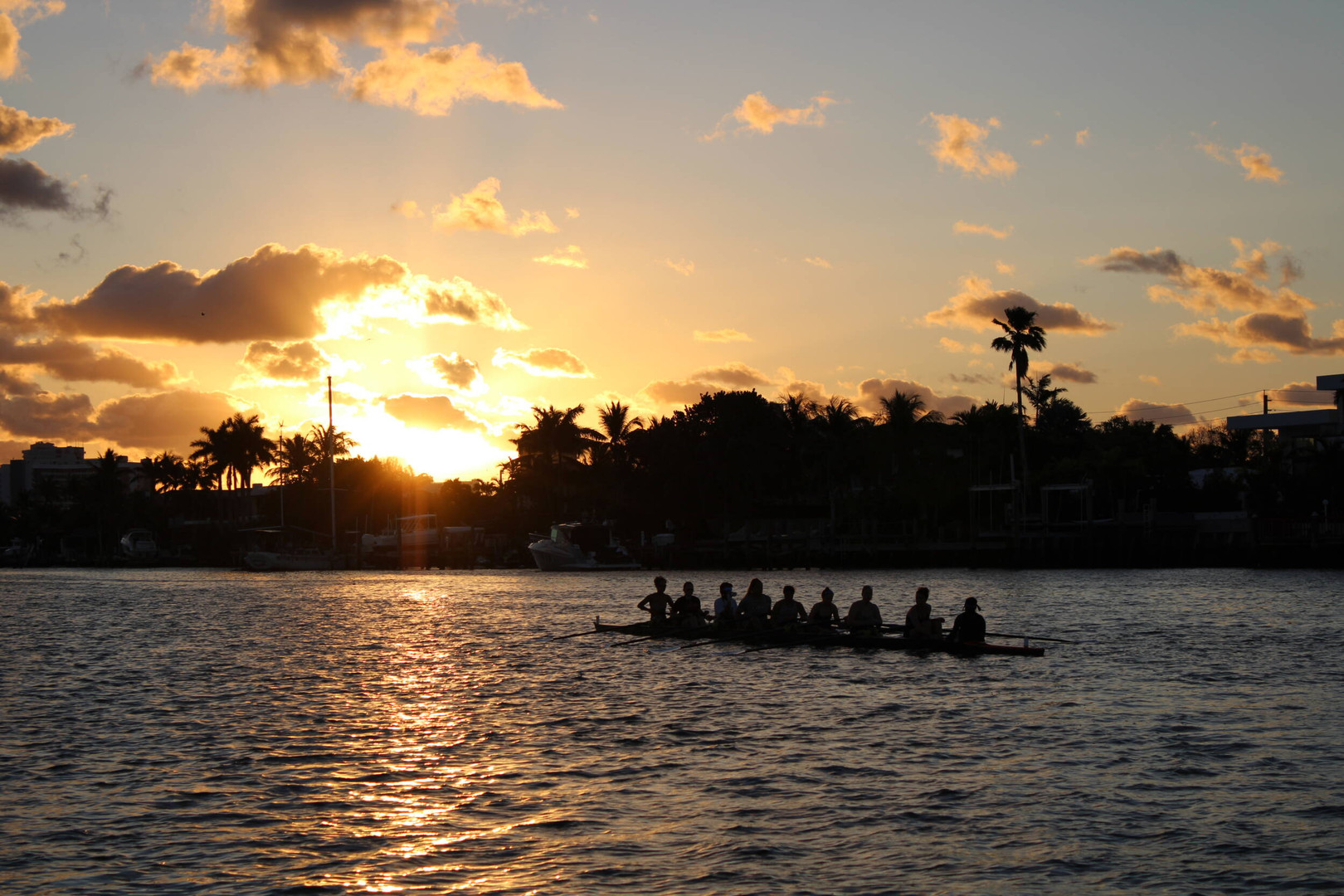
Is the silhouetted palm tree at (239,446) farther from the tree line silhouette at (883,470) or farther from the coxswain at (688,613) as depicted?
the coxswain at (688,613)

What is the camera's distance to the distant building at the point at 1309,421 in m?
85.8

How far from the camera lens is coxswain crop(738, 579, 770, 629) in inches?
1310

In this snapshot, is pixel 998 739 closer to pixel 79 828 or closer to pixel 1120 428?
pixel 79 828

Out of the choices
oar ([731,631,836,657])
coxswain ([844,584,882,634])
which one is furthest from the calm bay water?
coxswain ([844,584,882,634])

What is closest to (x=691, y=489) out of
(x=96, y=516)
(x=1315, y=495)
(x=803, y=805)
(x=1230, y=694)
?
(x=1315, y=495)

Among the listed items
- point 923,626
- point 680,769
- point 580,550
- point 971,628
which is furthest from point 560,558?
point 680,769

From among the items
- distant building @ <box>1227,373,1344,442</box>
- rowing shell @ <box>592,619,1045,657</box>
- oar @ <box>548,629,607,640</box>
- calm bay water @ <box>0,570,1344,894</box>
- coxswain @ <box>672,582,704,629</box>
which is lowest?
oar @ <box>548,629,607,640</box>

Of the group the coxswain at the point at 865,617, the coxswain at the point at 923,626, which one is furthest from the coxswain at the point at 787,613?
the coxswain at the point at 923,626

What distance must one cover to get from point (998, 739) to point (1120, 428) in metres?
100

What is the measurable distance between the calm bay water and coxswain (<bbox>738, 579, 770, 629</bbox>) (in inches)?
60.5

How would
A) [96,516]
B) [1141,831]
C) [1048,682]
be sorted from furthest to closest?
[96,516]
[1048,682]
[1141,831]

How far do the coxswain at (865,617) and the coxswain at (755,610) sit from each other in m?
2.98

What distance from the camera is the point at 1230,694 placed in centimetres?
2338

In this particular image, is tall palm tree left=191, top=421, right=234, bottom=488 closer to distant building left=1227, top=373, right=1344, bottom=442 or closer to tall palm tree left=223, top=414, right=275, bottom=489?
tall palm tree left=223, top=414, right=275, bottom=489
